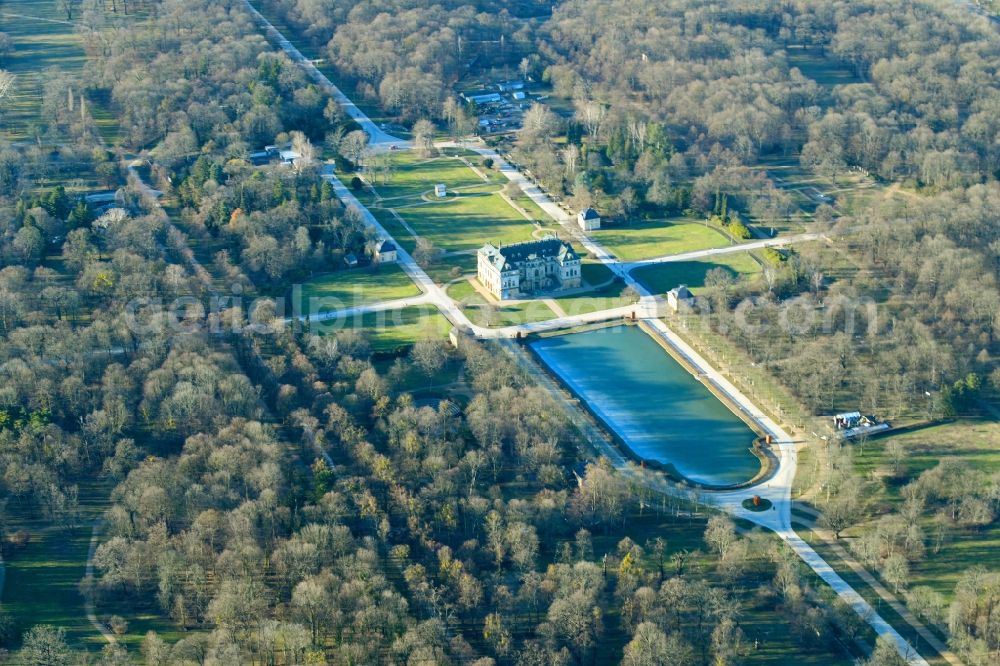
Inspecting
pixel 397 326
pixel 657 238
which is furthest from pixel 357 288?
pixel 657 238

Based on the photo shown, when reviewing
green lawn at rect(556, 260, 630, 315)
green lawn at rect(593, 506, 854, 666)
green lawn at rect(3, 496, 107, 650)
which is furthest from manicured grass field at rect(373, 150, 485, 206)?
green lawn at rect(3, 496, 107, 650)

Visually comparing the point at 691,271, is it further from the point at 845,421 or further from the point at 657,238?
the point at 845,421

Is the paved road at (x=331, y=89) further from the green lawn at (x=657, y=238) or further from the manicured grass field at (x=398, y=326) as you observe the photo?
the manicured grass field at (x=398, y=326)

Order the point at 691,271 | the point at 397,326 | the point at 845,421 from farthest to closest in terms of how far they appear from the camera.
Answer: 1. the point at 691,271
2. the point at 397,326
3. the point at 845,421

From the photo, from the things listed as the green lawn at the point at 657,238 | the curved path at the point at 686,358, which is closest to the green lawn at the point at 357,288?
the curved path at the point at 686,358

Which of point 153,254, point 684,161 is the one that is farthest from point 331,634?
point 684,161

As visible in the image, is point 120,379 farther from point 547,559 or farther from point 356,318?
point 547,559
